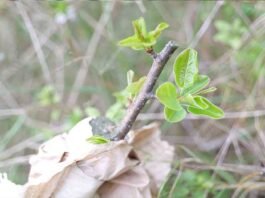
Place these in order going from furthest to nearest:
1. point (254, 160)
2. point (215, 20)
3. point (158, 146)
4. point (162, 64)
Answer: point (215, 20)
point (254, 160)
point (158, 146)
point (162, 64)

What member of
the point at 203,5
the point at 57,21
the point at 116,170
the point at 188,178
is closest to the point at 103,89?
the point at 57,21

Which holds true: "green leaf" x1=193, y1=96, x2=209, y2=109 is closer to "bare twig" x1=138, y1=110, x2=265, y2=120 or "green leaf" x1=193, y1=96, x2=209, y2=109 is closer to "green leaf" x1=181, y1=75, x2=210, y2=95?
"green leaf" x1=181, y1=75, x2=210, y2=95

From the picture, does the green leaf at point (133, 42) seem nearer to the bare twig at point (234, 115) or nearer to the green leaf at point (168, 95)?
the green leaf at point (168, 95)

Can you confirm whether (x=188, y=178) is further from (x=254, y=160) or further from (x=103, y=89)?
(x=103, y=89)

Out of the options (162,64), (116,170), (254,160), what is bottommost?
(254,160)

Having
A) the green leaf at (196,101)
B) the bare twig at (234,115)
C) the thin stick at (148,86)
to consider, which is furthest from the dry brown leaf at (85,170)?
the bare twig at (234,115)

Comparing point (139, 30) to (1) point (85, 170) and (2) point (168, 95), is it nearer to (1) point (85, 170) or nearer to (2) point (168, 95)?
(2) point (168, 95)

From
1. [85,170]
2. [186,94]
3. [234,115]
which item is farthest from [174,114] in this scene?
[234,115]
